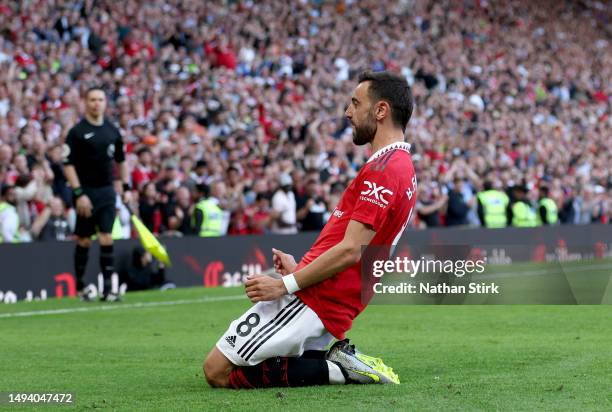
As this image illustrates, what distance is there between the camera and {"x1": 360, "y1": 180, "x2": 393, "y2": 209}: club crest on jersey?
20.9 feet

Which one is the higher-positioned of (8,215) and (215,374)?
(215,374)

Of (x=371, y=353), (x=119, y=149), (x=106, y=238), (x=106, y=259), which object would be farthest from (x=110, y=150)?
(x=371, y=353)

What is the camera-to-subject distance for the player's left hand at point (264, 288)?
6.39 meters

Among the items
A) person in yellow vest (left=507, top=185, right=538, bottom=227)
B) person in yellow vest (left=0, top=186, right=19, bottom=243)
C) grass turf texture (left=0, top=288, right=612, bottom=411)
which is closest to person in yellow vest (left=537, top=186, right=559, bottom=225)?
person in yellow vest (left=507, top=185, right=538, bottom=227)

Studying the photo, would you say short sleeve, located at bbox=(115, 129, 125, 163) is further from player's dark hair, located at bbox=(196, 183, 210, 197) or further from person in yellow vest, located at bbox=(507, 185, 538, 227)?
person in yellow vest, located at bbox=(507, 185, 538, 227)

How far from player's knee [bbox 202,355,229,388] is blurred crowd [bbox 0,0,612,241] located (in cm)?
907

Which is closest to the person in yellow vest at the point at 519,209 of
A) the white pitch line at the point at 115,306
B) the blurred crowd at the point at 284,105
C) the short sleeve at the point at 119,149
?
the blurred crowd at the point at 284,105

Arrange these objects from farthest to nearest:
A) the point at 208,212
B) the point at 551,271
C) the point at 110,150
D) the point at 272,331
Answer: the point at 551,271 < the point at 208,212 < the point at 110,150 < the point at 272,331

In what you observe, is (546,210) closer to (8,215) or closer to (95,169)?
(8,215)

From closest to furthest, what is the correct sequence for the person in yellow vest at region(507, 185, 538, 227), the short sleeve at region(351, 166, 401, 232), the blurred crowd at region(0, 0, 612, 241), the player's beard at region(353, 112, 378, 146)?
the short sleeve at region(351, 166, 401, 232) < the player's beard at region(353, 112, 378, 146) < the blurred crowd at region(0, 0, 612, 241) < the person in yellow vest at region(507, 185, 538, 227)

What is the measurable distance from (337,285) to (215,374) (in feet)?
2.84

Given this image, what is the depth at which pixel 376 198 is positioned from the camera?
637 cm

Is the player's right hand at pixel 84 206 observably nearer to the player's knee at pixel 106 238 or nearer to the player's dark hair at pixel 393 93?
the player's knee at pixel 106 238

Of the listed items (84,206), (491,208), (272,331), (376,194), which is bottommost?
(491,208)
